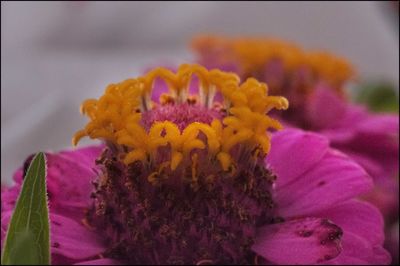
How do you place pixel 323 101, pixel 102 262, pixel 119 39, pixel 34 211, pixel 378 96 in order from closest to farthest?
Answer: pixel 34 211, pixel 102 262, pixel 323 101, pixel 378 96, pixel 119 39

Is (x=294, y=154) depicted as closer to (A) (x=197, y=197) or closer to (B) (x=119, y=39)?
(A) (x=197, y=197)

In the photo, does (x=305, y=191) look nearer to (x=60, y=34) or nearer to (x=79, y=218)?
(x=79, y=218)

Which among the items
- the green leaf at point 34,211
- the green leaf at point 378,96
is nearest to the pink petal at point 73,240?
the green leaf at point 34,211

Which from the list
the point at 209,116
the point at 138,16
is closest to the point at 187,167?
the point at 209,116

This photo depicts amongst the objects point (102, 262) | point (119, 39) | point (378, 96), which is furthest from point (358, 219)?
point (119, 39)

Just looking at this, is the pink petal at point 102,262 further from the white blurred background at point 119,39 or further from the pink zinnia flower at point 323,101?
the white blurred background at point 119,39

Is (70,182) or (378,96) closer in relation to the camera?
(70,182)

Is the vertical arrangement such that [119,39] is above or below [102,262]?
above
